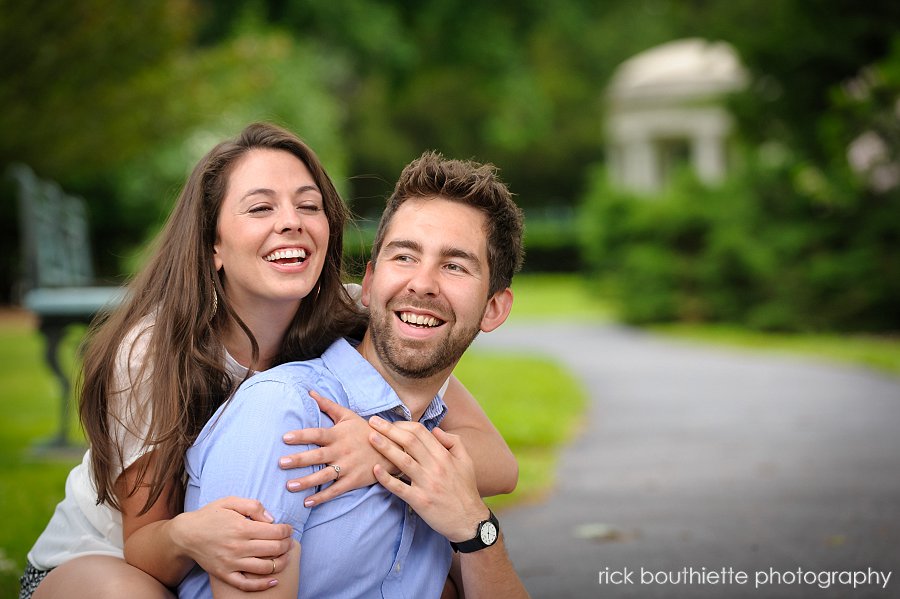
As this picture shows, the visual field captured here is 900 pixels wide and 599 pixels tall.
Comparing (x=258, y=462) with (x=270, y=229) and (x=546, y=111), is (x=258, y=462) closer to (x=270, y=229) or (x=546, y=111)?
(x=270, y=229)

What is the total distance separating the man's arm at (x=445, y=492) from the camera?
2748 mm

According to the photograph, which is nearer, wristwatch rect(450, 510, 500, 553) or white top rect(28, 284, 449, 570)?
wristwatch rect(450, 510, 500, 553)

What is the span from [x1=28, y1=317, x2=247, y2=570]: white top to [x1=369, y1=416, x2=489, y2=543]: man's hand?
2.23 ft

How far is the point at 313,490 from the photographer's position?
265 cm

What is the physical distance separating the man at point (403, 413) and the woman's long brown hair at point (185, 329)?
0.60ft

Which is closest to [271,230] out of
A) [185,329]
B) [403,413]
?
[185,329]

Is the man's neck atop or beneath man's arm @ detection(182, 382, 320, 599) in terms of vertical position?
atop

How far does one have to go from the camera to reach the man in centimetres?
260

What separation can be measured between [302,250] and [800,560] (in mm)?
2982

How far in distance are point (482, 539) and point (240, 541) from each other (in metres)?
0.67

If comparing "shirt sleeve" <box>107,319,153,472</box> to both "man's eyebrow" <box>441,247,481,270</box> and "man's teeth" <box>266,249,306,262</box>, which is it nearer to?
"man's teeth" <box>266,249,306,262</box>

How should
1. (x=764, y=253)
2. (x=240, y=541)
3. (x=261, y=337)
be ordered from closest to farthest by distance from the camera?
(x=240, y=541), (x=261, y=337), (x=764, y=253)

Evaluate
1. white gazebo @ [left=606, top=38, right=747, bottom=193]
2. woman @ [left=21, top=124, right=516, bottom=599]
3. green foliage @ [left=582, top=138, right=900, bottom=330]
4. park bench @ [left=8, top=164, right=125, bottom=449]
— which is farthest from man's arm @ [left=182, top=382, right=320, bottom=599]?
white gazebo @ [left=606, top=38, right=747, bottom=193]

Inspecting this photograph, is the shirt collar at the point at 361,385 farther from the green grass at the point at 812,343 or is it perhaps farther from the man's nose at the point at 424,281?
the green grass at the point at 812,343
